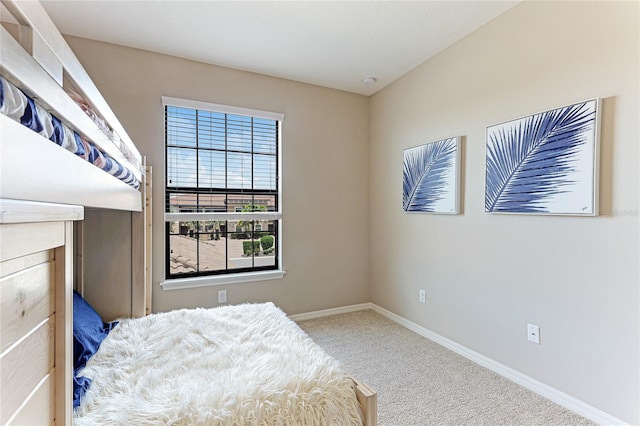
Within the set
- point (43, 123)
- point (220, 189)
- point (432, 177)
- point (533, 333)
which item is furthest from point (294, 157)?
point (43, 123)

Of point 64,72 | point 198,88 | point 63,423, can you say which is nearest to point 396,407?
point 63,423

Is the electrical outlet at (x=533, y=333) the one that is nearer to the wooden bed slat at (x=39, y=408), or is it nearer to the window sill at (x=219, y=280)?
the window sill at (x=219, y=280)

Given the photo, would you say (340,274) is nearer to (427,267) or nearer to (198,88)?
(427,267)

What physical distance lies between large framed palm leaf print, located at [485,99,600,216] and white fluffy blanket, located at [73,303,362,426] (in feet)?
5.36

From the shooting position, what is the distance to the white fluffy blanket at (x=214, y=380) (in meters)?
1.09

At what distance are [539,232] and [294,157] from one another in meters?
2.26

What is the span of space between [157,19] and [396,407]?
3.11 meters

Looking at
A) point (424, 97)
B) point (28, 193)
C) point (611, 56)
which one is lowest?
point (28, 193)

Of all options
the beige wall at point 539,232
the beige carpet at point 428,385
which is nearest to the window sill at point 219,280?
the beige carpet at point 428,385

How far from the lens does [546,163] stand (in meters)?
1.96

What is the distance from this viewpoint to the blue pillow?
1227 mm

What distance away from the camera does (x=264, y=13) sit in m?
2.22

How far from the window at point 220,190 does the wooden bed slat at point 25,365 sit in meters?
2.32

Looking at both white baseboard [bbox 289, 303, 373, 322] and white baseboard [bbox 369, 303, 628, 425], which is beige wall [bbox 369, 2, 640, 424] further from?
white baseboard [bbox 289, 303, 373, 322]
